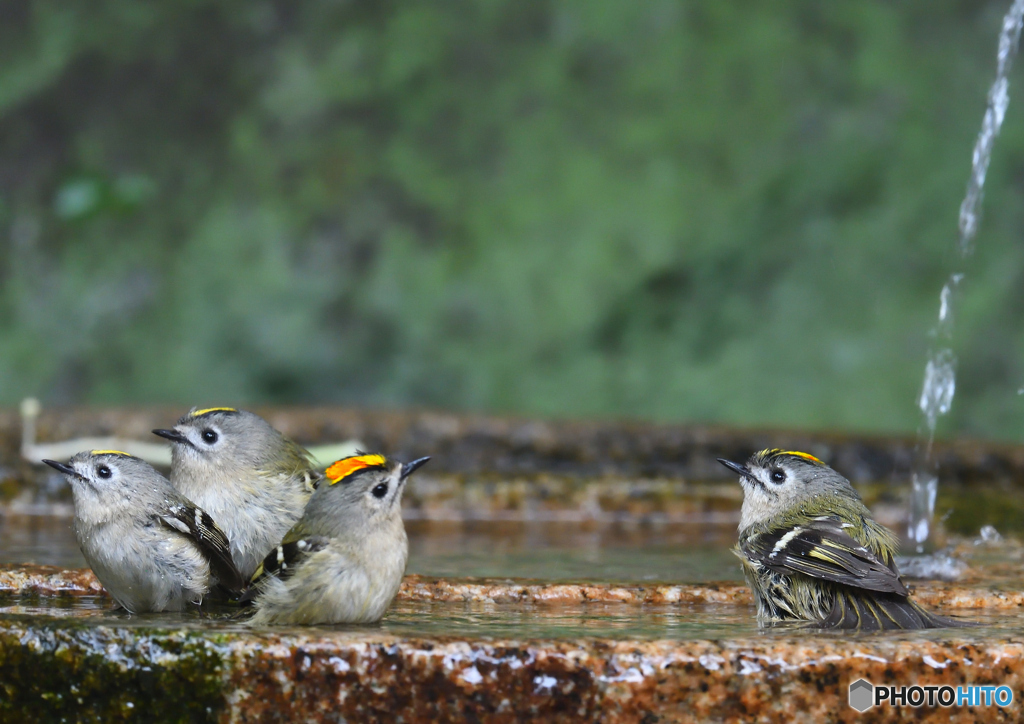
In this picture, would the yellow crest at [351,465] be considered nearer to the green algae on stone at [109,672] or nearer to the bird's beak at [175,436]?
the green algae on stone at [109,672]

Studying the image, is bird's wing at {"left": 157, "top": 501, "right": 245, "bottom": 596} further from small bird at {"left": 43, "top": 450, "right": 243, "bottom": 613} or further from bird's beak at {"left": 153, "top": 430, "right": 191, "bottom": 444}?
bird's beak at {"left": 153, "top": 430, "right": 191, "bottom": 444}

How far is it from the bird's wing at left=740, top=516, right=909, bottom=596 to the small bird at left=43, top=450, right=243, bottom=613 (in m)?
1.17

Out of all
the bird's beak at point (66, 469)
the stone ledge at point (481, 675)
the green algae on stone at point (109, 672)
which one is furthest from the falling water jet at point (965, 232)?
the green algae on stone at point (109, 672)

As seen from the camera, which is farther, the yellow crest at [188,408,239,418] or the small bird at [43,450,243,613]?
the yellow crest at [188,408,239,418]

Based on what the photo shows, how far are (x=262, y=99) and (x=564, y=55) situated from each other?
2.28 meters

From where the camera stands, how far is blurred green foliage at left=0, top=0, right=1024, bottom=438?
7.41 meters

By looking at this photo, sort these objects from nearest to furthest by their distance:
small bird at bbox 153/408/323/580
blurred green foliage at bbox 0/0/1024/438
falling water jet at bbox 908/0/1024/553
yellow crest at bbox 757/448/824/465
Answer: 1. small bird at bbox 153/408/323/580
2. yellow crest at bbox 757/448/824/465
3. falling water jet at bbox 908/0/1024/553
4. blurred green foliage at bbox 0/0/1024/438

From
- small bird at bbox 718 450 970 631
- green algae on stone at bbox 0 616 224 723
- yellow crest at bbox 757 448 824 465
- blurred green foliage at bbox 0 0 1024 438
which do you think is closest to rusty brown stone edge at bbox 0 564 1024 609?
small bird at bbox 718 450 970 631

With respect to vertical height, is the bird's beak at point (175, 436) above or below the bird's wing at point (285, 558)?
above

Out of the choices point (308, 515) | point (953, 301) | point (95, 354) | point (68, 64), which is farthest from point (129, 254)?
point (308, 515)

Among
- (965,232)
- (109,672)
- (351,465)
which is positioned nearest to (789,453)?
(351,465)

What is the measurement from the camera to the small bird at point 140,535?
2094mm

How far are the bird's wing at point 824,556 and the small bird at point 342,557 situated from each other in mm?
810

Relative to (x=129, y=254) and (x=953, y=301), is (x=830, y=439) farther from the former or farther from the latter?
(x=129, y=254)
